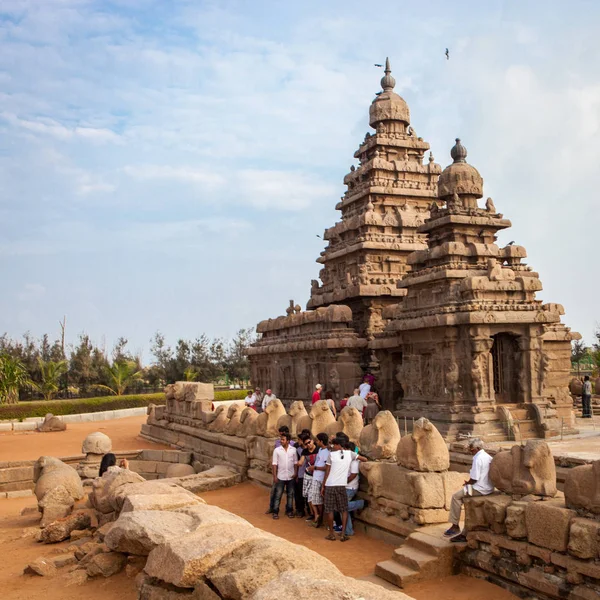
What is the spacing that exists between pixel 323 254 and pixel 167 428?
939 cm

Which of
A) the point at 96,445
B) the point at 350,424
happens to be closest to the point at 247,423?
the point at 350,424

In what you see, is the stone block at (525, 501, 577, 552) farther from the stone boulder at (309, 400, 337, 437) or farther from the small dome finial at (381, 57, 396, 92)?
the small dome finial at (381, 57, 396, 92)

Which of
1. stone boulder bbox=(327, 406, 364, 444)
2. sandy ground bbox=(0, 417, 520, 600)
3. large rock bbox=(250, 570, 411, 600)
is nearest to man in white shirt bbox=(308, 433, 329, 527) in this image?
sandy ground bbox=(0, 417, 520, 600)

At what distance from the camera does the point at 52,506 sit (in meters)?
11.2

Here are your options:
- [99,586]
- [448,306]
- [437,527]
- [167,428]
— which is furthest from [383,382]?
[99,586]

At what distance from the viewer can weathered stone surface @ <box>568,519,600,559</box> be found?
541 centimetres

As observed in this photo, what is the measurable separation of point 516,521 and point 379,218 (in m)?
17.9

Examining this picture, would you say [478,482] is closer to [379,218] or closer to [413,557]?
[413,557]

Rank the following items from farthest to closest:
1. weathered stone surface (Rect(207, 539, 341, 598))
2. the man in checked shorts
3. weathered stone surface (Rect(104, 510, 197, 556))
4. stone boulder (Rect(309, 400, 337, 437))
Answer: stone boulder (Rect(309, 400, 337, 437)) → the man in checked shorts → weathered stone surface (Rect(104, 510, 197, 556)) → weathered stone surface (Rect(207, 539, 341, 598))

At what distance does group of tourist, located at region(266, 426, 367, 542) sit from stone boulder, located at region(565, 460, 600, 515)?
3.42 metres

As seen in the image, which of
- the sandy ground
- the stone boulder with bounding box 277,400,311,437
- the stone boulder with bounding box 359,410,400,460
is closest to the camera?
the sandy ground

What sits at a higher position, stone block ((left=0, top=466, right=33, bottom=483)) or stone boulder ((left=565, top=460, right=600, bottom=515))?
stone boulder ((left=565, top=460, right=600, bottom=515))

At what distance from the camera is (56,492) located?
37.8 feet

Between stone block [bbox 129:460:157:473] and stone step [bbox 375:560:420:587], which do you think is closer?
stone step [bbox 375:560:420:587]
